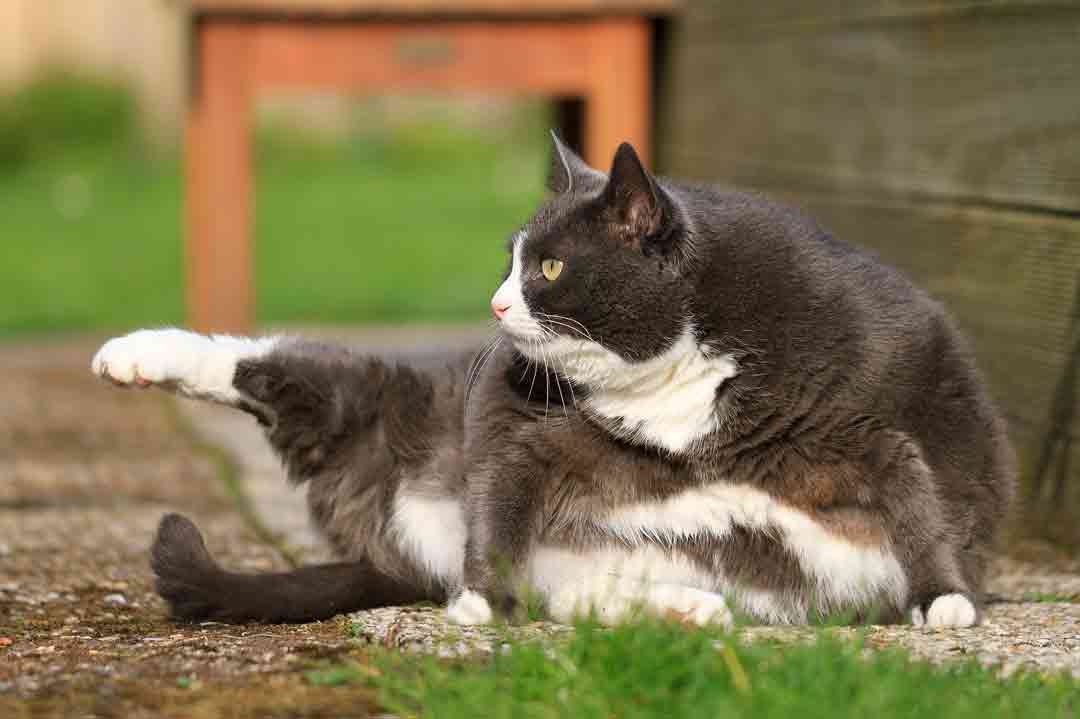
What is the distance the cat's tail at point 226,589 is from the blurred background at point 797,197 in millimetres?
1814

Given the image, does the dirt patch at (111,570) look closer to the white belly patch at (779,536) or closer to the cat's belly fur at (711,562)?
the cat's belly fur at (711,562)

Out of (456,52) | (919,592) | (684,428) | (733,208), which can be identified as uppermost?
(456,52)

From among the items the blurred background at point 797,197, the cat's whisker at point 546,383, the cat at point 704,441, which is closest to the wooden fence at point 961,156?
the blurred background at point 797,197

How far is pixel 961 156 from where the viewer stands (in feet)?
13.0

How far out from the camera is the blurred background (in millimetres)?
3682

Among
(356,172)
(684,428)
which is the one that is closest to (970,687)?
(684,428)

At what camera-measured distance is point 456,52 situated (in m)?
5.44

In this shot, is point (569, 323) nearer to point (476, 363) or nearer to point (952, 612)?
point (476, 363)

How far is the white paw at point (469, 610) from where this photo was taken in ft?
8.80

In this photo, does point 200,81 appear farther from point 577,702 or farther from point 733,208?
point 577,702

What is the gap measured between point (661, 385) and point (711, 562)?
333mm

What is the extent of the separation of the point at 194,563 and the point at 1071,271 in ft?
6.79

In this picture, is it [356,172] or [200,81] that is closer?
[200,81]

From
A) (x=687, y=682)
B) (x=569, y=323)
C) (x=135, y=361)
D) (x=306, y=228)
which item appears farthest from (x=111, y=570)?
(x=306, y=228)
